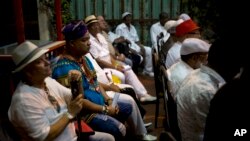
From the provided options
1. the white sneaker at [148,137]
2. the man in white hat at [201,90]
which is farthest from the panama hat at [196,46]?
the white sneaker at [148,137]

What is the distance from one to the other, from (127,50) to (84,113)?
4.05 m

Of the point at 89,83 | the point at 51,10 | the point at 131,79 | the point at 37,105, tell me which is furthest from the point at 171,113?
the point at 51,10

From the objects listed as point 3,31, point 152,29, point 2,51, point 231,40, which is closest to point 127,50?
point 152,29

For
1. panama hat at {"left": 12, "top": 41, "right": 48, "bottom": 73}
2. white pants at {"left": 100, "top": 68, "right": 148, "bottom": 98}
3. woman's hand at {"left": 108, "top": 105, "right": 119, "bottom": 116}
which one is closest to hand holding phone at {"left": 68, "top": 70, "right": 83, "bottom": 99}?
panama hat at {"left": 12, "top": 41, "right": 48, "bottom": 73}

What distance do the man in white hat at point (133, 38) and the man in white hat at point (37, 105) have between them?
532 cm

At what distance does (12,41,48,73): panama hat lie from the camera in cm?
257

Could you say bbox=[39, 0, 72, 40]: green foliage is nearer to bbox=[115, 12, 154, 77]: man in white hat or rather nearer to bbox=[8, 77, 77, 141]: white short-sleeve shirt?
bbox=[115, 12, 154, 77]: man in white hat

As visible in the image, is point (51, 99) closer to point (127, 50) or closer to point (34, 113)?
point (34, 113)

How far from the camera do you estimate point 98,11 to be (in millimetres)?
8656

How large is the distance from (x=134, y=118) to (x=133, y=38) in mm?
4530

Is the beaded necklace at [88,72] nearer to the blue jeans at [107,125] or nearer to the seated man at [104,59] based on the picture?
the blue jeans at [107,125]

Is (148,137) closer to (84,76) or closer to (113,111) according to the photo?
(113,111)

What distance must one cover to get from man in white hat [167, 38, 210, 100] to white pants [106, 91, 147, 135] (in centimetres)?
62

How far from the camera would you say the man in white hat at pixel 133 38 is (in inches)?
319
